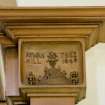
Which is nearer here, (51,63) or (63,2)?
(51,63)

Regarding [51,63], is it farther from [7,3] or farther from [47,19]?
[7,3]

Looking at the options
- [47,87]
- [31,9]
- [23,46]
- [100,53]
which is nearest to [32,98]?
[47,87]

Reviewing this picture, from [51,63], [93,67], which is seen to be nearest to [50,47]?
[51,63]

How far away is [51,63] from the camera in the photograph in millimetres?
1159

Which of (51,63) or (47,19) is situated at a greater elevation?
(47,19)

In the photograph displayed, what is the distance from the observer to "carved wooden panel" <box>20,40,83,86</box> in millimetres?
1143

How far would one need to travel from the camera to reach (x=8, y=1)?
54.8 inches

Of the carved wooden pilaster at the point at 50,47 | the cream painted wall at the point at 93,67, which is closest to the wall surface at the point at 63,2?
the cream painted wall at the point at 93,67

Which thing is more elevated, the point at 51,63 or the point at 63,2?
the point at 63,2

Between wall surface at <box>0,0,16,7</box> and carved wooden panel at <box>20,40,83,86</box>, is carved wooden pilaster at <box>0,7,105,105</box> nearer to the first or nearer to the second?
carved wooden panel at <box>20,40,83,86</box>

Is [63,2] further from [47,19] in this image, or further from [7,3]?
[47,19]

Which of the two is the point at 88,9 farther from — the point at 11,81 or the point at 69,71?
the point at 11,81

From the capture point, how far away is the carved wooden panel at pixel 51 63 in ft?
3.75

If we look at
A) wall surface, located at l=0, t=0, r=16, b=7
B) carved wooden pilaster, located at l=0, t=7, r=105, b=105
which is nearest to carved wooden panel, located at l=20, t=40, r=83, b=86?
carved wooden pilaster, located at l=0, t=7, r=105, b=105
